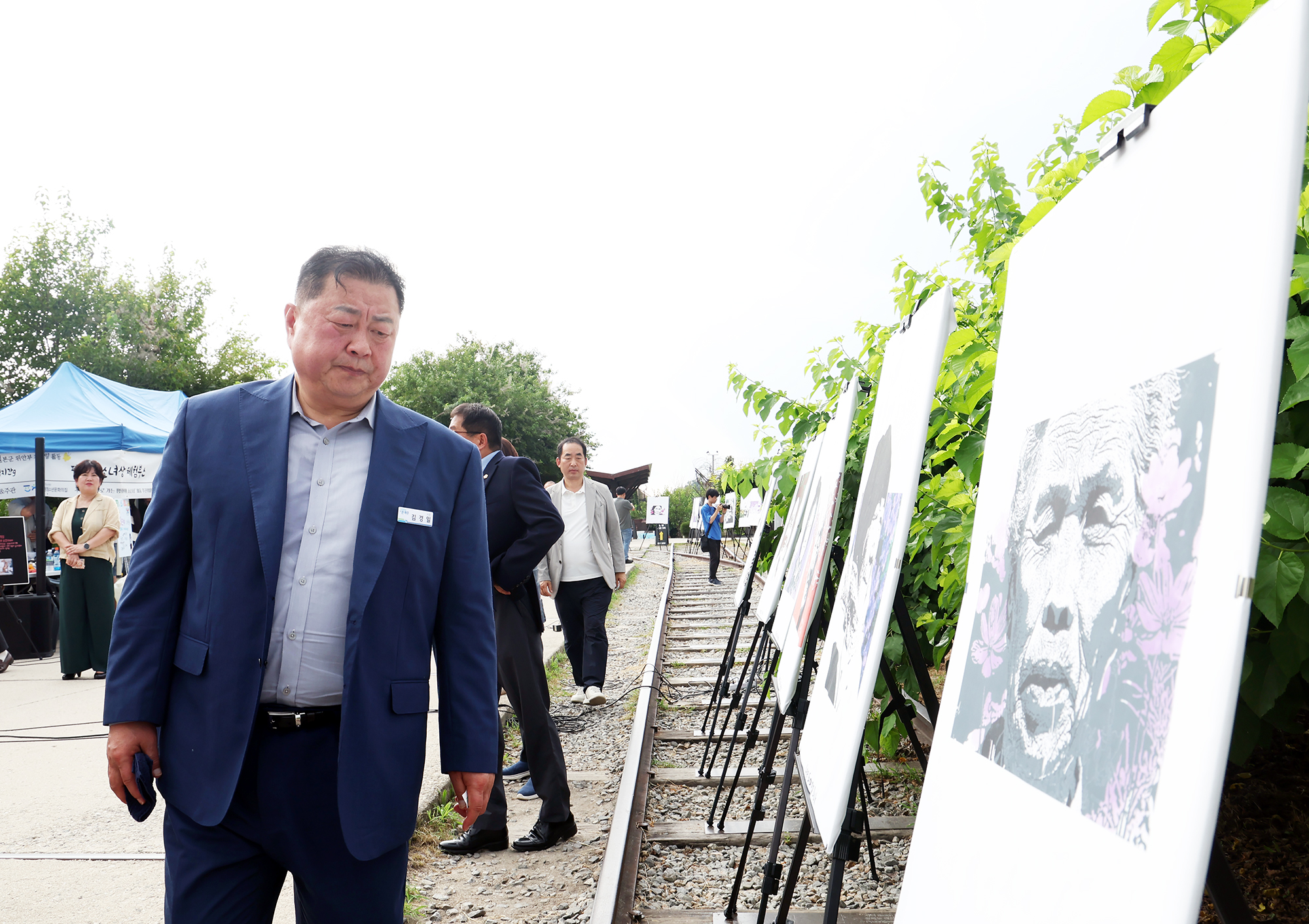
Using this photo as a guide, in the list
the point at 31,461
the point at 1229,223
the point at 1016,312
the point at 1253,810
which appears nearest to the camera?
the point at 1229,223

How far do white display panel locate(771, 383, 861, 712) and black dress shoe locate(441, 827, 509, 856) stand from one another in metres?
1.86

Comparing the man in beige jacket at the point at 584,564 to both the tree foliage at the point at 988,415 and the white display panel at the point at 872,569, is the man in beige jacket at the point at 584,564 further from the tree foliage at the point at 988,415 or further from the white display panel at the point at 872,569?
the white display panel at the point at 872,569

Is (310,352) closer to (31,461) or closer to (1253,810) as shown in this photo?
(1253,810)

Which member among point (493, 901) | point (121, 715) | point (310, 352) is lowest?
point (493, 901)

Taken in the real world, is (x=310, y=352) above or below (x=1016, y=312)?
below

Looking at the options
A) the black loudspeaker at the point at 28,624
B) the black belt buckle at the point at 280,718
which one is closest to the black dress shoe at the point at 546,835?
the black belt buckle at the point at 280,718

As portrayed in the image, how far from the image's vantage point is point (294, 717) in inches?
82.9

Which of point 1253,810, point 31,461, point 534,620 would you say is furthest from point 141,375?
point 1253,810

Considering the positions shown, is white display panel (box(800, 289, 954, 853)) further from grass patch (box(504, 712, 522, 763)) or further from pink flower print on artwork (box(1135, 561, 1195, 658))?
grass patch (box(504, 712, 522, 763))

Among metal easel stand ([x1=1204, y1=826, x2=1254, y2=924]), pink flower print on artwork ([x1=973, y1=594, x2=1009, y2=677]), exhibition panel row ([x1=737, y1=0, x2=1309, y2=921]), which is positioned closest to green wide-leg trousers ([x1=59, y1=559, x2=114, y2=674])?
exhibition panel row ([x1=737, y1=0, x2=1309, y2=921])

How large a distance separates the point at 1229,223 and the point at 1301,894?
129 inches

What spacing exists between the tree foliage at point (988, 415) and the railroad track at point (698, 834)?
100 centimetres

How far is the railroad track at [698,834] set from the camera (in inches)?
140

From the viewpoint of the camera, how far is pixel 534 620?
4883mm
